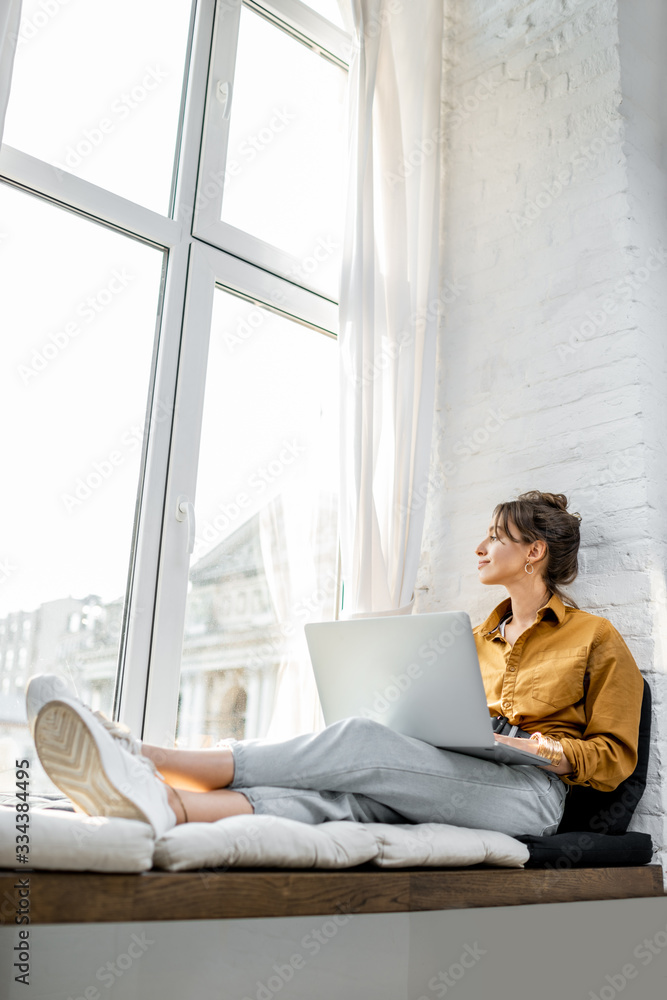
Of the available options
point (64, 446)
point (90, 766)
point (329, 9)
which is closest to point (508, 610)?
point (64, 446)

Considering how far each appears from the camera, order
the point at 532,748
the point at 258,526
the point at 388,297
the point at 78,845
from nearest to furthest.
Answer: the point at 78,845
the point at 532,748
the point at 258,526
the point at 388,297

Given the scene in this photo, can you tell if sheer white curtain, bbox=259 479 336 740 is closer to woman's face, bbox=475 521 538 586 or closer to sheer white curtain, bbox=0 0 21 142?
woman's face, bbox=475 521 538 586

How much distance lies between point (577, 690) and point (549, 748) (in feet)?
0.66

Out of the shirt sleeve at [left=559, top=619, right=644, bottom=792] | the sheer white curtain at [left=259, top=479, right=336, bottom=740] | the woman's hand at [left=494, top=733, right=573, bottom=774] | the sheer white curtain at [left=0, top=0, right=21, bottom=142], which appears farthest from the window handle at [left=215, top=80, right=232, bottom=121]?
the woman's hand at [left=494, top=733, right=573, bottom=774]

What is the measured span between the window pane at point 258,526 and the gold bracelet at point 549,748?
2.69 feet

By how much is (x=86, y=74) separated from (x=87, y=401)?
35.2 inches

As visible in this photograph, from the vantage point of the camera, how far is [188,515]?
224 cm

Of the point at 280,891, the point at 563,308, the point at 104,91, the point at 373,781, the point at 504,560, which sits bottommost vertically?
the point at 280,891

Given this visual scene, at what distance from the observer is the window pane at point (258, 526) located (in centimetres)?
228

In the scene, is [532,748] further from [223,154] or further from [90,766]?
[223,154]

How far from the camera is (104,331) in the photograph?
2180 mm

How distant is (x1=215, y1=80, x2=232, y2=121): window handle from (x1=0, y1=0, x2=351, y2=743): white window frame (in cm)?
3

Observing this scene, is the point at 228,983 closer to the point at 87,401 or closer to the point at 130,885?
the point at 130,885

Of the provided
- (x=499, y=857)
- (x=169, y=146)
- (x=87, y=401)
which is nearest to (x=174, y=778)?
(x=499, y=857)
